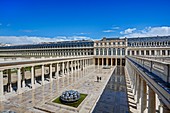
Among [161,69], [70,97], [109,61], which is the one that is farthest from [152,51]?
[161,69]

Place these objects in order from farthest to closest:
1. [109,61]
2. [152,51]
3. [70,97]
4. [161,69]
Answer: [109,61]
[152,51]
[70,97]
[161,69]

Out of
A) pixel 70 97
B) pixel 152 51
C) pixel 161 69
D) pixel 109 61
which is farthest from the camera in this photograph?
pixel 109 61

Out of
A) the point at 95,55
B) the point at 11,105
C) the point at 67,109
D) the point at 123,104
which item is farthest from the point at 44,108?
the point at 95,55

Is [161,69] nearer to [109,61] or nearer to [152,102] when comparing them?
[152,102]

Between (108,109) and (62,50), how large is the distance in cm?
5921

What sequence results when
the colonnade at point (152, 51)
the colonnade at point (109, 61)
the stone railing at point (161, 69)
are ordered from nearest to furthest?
the stone railing at point (161, 69) → the colonnade at point (152, 51) → the colonnade at point (109, 61)

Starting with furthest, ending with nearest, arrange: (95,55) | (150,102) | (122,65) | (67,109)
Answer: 1. (95,55)
2. (122,65)
3. (67,109)
4. (150,102)

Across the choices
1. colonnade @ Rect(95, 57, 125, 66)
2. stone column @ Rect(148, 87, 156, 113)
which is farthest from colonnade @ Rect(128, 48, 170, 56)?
stone column @ Rect(148, 87, 156, 113)

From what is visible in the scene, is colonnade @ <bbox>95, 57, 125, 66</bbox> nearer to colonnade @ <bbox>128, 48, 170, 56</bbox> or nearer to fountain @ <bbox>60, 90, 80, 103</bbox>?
colonnade @ <bbox>128, 48, 170, 56</bbox>

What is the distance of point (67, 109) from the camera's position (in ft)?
44.8

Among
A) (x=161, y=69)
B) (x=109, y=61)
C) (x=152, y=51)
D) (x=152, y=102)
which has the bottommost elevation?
(x=109, y=61)

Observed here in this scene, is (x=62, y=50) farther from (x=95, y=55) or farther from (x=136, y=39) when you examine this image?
(x=136, y=39)

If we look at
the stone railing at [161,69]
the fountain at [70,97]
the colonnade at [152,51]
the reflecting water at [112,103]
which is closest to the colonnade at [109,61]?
the colonnade at [152,51]

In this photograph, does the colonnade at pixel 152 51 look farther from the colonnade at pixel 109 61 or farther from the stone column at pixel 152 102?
the stone column at pixel 152 102
